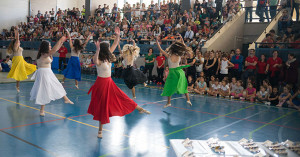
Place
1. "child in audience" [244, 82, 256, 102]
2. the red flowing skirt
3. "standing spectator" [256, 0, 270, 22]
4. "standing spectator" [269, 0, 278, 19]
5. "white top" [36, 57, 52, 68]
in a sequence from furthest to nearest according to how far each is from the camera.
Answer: "standing spectator" [256, 0, 270, 22] < "standing spectator" [269, 0, 278, 19] < "child in audience" [244, 82, 256, 102] < "white top" [36, 57, 52, 68] < the red flowing skirt

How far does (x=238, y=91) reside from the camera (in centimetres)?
1064

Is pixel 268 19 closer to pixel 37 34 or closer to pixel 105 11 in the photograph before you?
pixel 105 11

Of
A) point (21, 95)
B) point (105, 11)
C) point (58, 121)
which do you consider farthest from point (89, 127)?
point (105, 11)

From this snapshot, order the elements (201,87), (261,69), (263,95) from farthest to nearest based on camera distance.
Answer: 1. (201,87)
2. (261,69)
3. (263,95)

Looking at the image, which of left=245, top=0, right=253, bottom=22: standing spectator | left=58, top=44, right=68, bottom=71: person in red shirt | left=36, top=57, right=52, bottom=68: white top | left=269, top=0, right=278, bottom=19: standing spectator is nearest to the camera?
left=36, top=57, right=52, bottom=68: white top

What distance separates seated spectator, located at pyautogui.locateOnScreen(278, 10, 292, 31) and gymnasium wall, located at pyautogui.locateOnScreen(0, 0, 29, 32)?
25.2m

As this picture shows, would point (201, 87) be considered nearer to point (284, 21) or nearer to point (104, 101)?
point (284, 21)

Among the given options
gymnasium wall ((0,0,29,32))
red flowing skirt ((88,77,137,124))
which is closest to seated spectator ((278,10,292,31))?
red flowing skirt ((88,77,137,124))

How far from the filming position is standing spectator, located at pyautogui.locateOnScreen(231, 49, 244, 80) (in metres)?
11.7

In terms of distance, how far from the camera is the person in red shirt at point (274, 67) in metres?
10.4

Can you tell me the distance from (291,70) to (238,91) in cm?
202

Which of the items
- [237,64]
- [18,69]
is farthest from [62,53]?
[237,64]

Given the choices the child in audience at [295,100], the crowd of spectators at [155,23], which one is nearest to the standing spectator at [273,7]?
the crowd of spectators at [155,23]

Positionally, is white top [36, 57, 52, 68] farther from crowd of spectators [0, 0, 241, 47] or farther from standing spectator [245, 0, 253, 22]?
standing spectator [245, 0, 253, 22]
